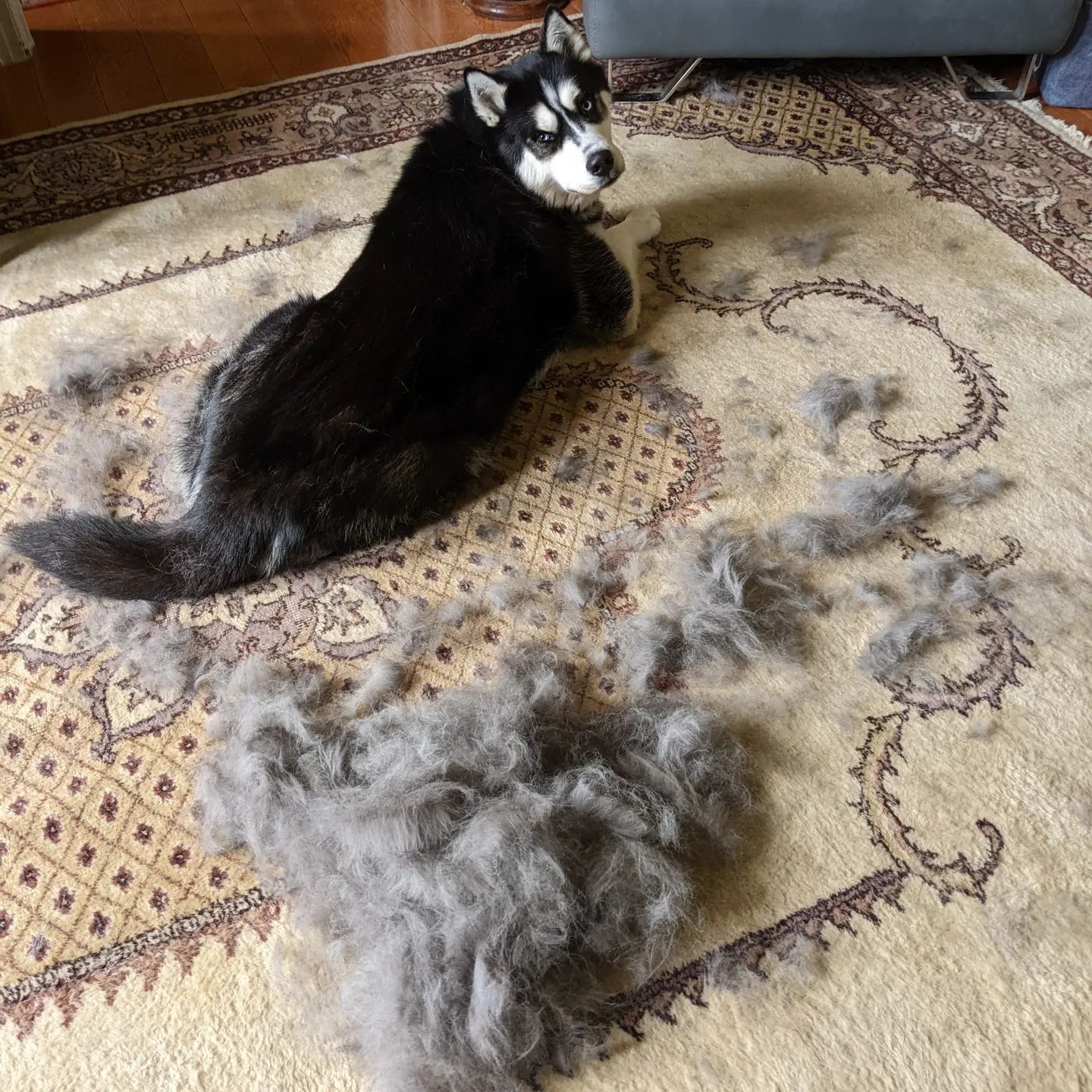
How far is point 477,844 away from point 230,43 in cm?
276

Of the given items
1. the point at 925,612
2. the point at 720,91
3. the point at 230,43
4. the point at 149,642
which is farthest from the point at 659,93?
the point at 149,642

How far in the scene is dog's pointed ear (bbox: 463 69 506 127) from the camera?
5.50ft

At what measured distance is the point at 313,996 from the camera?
1.17 metres

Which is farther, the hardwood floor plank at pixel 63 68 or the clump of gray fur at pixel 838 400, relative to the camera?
the hardwood floor plank at pixel 63 68

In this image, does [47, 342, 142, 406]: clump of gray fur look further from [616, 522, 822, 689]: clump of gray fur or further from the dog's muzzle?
[616, 522, 822, 689]: clump of gray fur

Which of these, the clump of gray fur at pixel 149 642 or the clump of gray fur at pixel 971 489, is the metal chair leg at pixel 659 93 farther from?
the clump of gray fur at pixel 149 642

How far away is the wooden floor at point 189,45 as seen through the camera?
2.70 meters

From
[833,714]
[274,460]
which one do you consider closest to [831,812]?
[833,714]

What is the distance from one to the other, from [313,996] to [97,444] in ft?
3.72

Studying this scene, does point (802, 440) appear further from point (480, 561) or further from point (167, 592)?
point (167, 592)

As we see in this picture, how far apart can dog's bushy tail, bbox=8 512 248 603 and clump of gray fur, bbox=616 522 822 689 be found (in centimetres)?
68

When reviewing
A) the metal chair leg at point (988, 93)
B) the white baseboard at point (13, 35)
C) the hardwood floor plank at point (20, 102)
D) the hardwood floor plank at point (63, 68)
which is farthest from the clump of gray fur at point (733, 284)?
the white baseboard at point (13, 35)

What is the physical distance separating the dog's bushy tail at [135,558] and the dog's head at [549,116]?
2.92 ft

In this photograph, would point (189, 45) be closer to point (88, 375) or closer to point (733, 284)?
point (88, 375)
